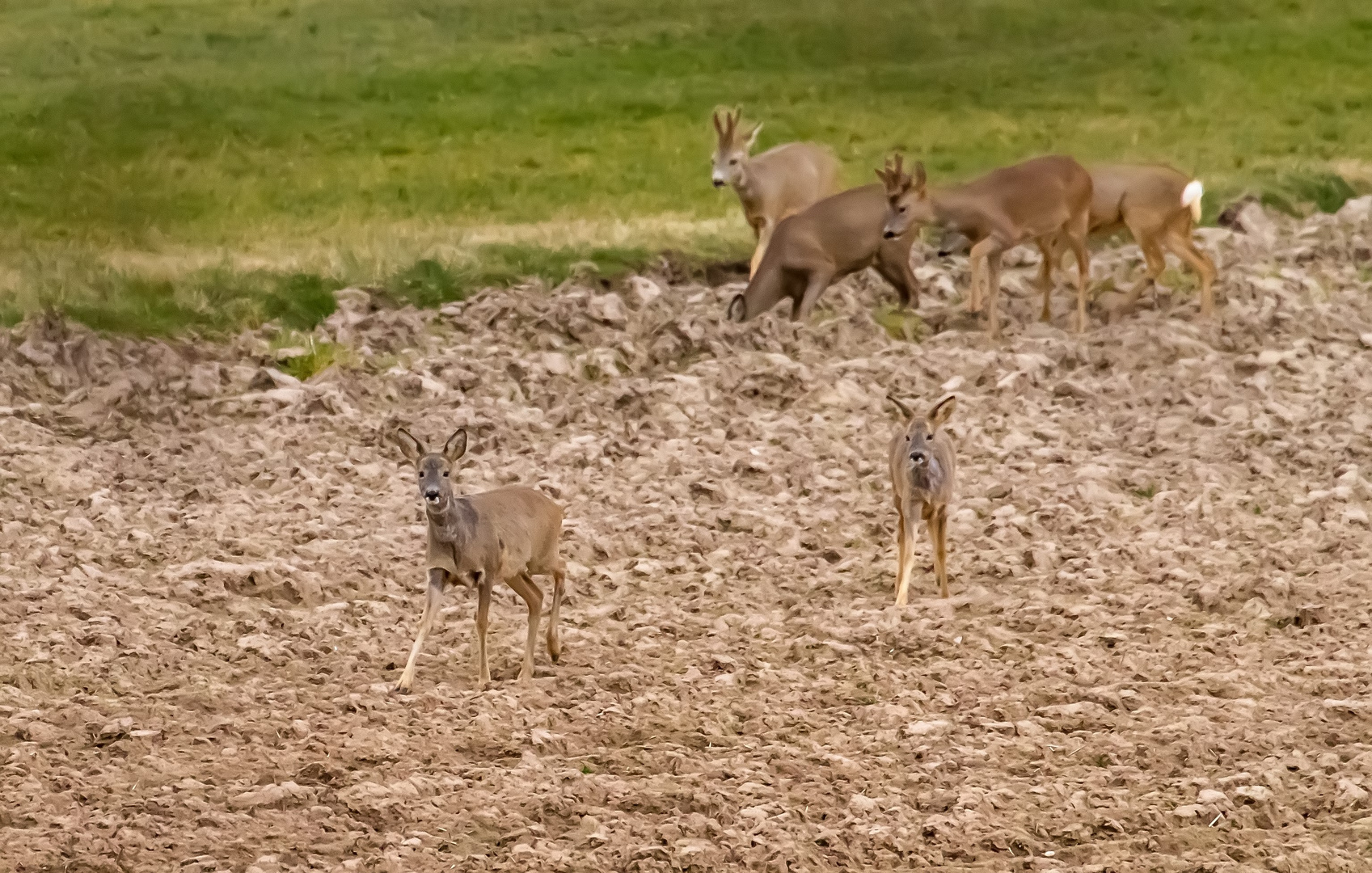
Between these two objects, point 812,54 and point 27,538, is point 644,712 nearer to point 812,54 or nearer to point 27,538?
point 27,538

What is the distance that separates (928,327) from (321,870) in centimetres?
708

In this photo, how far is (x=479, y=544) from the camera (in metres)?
7.27

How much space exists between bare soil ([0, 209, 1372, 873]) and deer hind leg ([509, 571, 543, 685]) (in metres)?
0.08

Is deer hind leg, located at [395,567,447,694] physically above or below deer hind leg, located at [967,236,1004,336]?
below

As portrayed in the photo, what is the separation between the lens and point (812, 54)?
57.0 feet

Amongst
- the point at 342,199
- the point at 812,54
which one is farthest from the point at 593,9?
the point at 342,199

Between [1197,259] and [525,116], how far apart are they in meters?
6.52

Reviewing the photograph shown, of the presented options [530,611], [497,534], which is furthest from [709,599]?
[497,534]

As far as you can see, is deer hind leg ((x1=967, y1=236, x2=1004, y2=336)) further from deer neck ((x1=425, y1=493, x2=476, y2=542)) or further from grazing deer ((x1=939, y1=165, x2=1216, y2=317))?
deer neck ((x1=425, y1=493, x2=476, y2=542))

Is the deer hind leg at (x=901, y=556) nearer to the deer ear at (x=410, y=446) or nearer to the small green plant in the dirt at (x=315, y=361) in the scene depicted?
the deer ear at (x=410, y=446)

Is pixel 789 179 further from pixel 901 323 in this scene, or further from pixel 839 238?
pixel 901 323

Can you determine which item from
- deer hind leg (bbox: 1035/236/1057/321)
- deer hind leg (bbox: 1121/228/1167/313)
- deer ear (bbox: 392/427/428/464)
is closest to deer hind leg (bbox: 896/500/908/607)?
deer ear (bbox: 392/427/428/464)

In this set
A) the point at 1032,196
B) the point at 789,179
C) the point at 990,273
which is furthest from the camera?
the point at 789,179

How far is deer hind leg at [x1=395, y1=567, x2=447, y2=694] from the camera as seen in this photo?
23.6 feet
